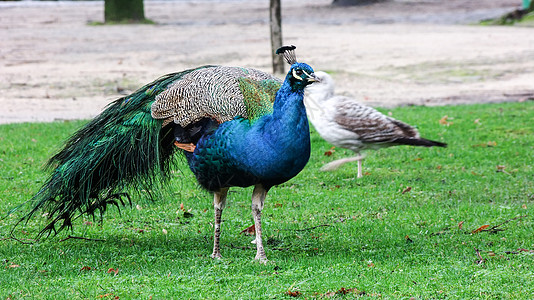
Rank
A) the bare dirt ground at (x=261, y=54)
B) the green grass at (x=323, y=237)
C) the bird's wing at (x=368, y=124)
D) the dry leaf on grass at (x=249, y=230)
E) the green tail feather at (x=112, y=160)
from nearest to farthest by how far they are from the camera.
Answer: the green grass at (x=323, y=237) → the green tail feather at (x=112, y=160) → the dry leaf on grass at (x=249, y=230) → the bird's wing at (x=368, y=124) → the bare dirt ground at (x=261, y=54)

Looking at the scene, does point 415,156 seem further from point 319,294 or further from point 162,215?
point 319,294

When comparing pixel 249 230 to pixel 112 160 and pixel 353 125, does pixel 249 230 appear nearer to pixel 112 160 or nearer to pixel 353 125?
pixel 112 160

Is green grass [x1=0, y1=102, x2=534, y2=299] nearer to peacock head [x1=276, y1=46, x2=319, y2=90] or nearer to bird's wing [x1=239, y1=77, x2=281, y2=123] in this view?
bird's wing [x1=239, y1=77, x2=281, y2=123]

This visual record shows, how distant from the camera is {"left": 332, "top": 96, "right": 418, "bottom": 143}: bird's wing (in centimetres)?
754

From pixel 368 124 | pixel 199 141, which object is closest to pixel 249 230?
pixel 199 141

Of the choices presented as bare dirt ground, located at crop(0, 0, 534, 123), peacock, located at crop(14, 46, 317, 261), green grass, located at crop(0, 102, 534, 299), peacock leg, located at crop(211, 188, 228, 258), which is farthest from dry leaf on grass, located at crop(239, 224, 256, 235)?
bare dirt ground, located at crop(0, 0, 534, 123)

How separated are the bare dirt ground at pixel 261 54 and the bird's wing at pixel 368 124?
403cm

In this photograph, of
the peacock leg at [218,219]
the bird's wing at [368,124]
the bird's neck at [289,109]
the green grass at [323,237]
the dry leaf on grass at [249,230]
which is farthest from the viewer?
the bird's wing at [368,124]

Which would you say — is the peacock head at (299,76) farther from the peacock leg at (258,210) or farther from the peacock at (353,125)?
the peacock at (353,125)

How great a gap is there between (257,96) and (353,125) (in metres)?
2.49

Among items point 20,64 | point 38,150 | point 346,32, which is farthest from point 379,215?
point 346,32

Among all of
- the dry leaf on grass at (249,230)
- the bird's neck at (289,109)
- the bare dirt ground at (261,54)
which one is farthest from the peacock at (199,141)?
the bare dirt ground at (261,54)

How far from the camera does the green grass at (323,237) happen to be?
15.6 ft

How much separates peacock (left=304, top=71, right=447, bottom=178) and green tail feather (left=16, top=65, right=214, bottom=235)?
225 centimetres
